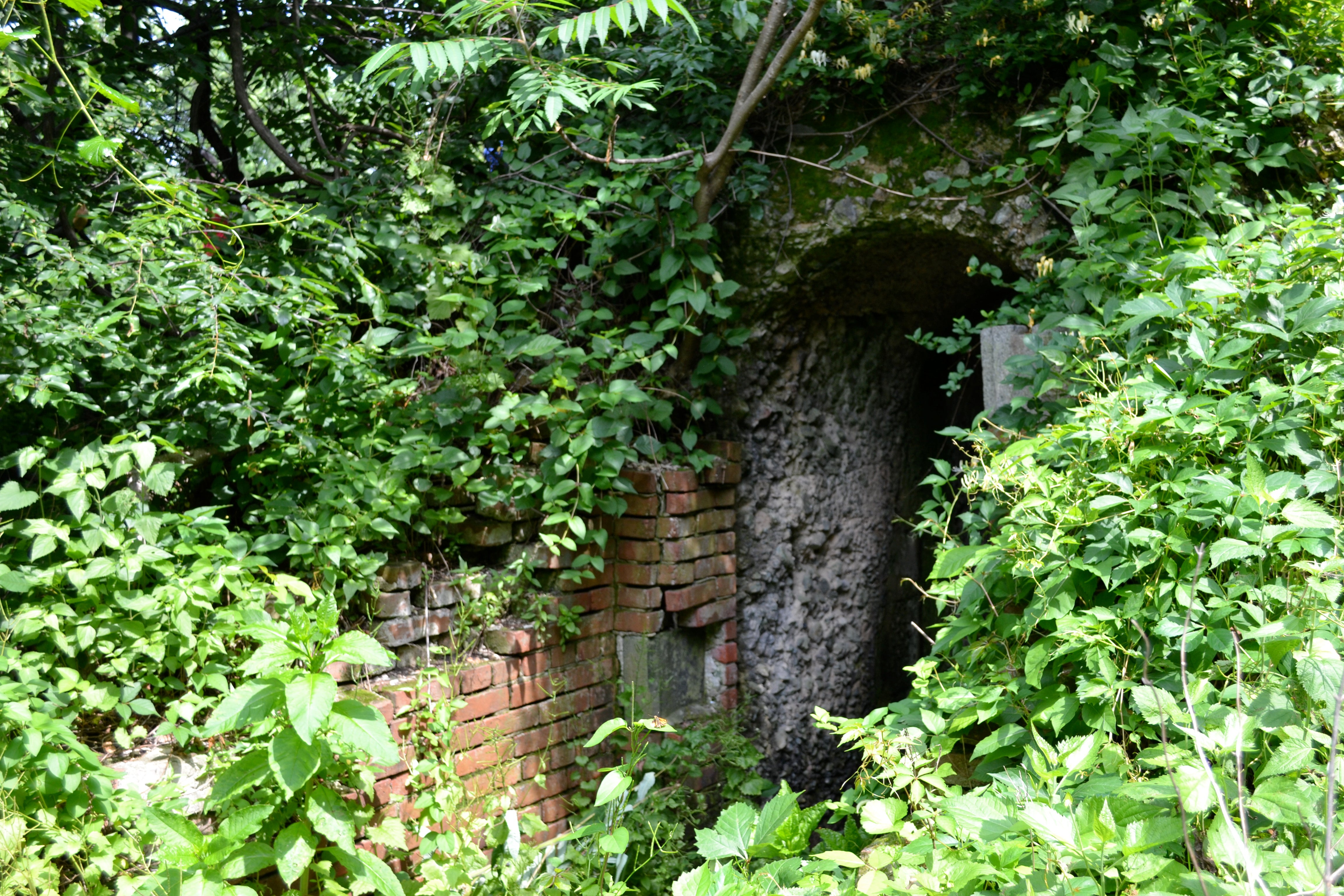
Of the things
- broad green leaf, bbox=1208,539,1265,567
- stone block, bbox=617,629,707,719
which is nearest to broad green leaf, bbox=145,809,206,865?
stone block, bbox=617,629,707,719

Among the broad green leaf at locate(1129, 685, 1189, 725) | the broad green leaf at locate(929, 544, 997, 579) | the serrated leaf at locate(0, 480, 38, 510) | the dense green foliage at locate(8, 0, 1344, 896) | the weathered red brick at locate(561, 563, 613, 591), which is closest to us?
the broad green leaf at locate(1129, 685, 1189, 725)

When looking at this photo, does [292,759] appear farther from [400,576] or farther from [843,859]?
[843,859]

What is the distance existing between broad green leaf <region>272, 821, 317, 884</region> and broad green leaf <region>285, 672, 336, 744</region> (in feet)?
0.80

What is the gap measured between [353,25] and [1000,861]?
3658 mm

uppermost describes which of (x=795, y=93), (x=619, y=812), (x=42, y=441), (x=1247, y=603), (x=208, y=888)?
(x=795, y=93)

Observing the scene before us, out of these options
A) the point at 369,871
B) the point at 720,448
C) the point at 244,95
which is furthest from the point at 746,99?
the point at 369,871

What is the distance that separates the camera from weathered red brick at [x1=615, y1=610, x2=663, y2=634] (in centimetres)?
311

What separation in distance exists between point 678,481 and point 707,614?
544 millimetres

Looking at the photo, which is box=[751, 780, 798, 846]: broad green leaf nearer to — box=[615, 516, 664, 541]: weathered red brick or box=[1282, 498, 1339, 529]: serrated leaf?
box=[1282, 498, 1339, 529]: serrated leaf

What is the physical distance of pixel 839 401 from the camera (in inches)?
153

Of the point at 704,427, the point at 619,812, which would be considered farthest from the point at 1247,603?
the point at 704,427

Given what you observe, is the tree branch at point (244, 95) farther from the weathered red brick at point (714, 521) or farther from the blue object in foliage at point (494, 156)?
the weathered red brick at point (714, 521)

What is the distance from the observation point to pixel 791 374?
3.65 metres

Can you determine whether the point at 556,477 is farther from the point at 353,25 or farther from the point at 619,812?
the point at 353,25
